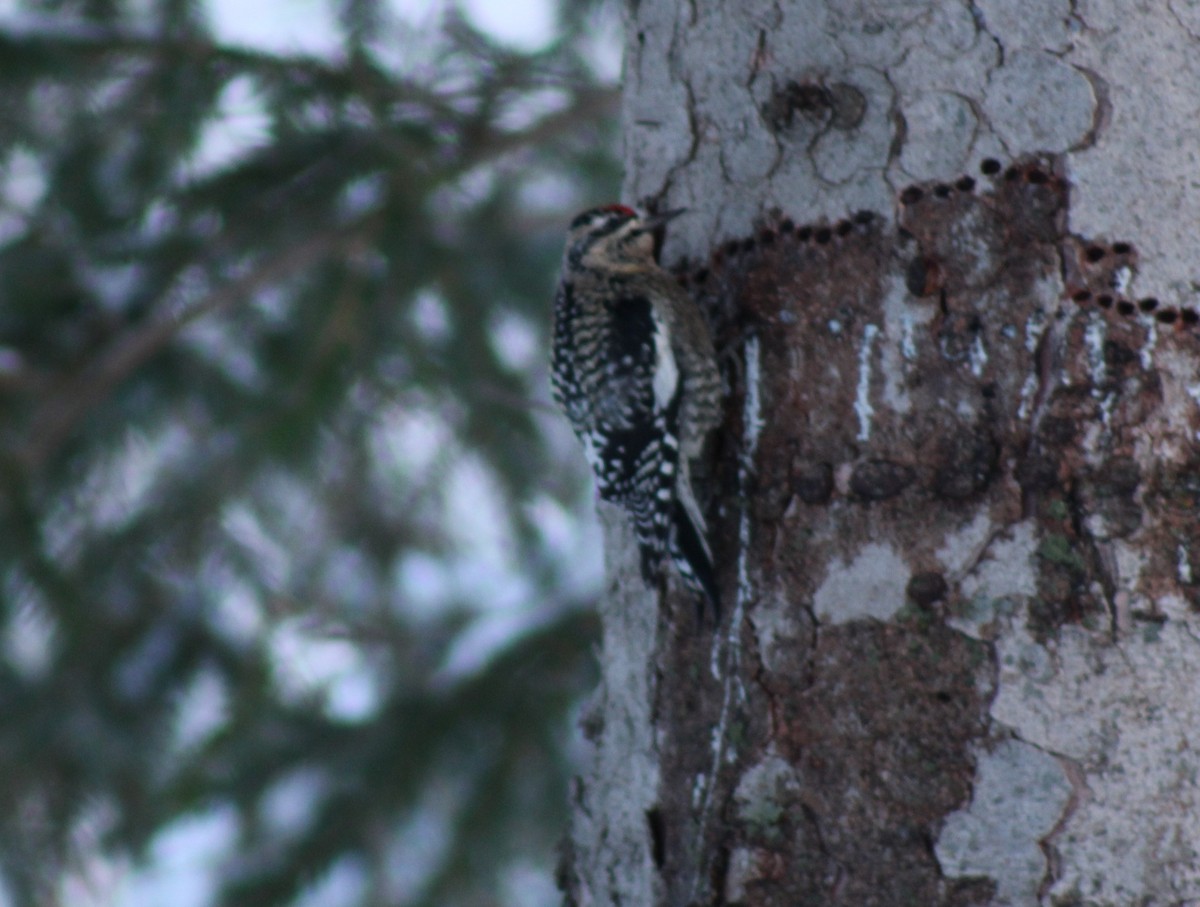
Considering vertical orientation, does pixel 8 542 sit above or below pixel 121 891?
above

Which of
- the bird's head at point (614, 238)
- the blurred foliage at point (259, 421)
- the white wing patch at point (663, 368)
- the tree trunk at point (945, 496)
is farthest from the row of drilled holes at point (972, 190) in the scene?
the blurred foliage at point (259, 421)

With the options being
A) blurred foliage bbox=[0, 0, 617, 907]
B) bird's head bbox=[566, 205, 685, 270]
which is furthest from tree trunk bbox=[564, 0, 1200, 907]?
blurred foliage bbox=[0, 0, 617, 907]

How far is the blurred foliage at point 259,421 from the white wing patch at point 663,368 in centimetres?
87

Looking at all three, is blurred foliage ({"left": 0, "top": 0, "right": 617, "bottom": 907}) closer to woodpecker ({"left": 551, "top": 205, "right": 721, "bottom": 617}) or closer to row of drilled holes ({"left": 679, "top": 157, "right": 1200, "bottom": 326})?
woodpecker ({"left": 551, "top": 205, "right": 721, "bottom": 617})

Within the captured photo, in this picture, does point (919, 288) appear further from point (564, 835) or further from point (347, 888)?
point (347, 888)

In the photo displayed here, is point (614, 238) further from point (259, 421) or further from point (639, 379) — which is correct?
point (259, 421)

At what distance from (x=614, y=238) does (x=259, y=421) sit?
1088 mm

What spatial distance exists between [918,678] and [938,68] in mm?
843

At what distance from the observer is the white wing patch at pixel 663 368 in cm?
256

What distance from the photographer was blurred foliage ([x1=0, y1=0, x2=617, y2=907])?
11.3ft

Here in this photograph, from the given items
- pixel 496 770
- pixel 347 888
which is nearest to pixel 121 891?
pixel 347 888

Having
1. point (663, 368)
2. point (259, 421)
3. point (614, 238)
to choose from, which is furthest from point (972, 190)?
point (259, 421)

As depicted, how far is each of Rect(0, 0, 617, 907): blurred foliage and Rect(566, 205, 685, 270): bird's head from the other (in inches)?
17.2

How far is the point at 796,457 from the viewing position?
6.56 feet
